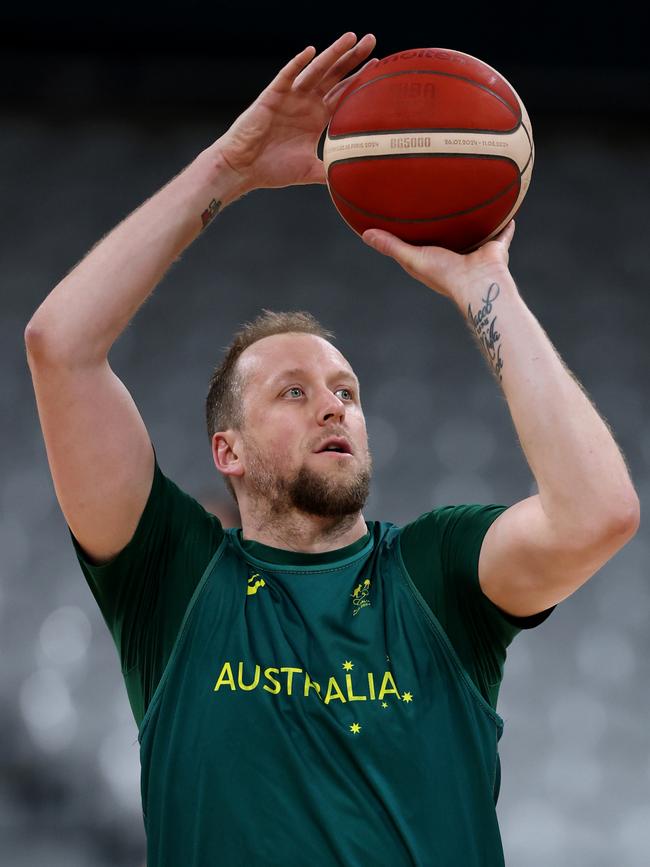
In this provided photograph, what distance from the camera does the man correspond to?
4.92ft

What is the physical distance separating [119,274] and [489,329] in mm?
555

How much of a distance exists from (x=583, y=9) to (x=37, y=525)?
2634 millimetres

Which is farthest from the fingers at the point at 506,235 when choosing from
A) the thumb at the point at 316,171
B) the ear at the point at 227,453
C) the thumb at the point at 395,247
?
the ear at the point at 227,453

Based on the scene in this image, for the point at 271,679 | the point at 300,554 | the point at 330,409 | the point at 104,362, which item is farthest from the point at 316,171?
the point at 271,679

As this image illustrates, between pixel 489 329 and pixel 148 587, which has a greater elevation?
pixel 489 329

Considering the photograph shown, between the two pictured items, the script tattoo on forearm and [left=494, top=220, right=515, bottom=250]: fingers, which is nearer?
the script tattoo on forearm

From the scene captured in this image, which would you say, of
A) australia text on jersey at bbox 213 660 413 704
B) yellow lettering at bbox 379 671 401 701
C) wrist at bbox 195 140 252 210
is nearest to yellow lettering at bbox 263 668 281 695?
australia text on jersey at bbox 213 660 413 704

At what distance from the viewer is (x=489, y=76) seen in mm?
1750

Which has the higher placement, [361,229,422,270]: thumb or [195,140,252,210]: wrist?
[195,140,252,210]: wrist

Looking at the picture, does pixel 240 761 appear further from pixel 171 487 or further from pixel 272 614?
pixel 171 487

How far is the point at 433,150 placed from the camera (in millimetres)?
1672

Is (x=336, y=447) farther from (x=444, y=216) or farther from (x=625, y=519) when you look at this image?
(x=625, y=519)

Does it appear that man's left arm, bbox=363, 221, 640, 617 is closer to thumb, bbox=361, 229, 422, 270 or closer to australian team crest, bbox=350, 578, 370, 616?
thumb, bbox=361, 229, 422, 270

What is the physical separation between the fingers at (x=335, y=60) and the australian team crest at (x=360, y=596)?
84 centimetres
